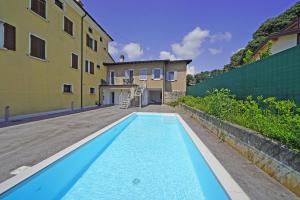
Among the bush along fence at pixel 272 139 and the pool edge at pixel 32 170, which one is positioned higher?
the bush along fence at pixel 272 139

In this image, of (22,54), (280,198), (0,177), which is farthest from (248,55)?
(22,54)

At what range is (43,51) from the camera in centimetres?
1317

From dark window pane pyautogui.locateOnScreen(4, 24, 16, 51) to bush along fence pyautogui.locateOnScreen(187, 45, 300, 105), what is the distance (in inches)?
467

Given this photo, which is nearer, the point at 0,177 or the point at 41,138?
the point at 0,177

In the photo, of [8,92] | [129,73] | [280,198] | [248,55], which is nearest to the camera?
[280,198]

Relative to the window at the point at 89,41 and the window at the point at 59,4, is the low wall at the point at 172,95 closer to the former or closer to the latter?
the window at the point at 89,41

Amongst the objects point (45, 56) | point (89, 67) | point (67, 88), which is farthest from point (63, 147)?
point (89, 67)

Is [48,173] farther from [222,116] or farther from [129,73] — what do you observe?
[129,73]

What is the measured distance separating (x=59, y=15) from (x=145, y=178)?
1589cm

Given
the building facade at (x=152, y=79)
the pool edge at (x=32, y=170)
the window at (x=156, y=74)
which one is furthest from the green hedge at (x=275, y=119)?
the window at (x=156, y=74)

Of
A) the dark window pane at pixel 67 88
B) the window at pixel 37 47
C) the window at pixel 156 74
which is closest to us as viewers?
the window at pixel 37 47

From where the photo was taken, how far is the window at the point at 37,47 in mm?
11969

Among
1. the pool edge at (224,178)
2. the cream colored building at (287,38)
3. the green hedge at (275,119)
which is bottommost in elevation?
the pool edge at (224,178)

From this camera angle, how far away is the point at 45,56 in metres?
13.4
